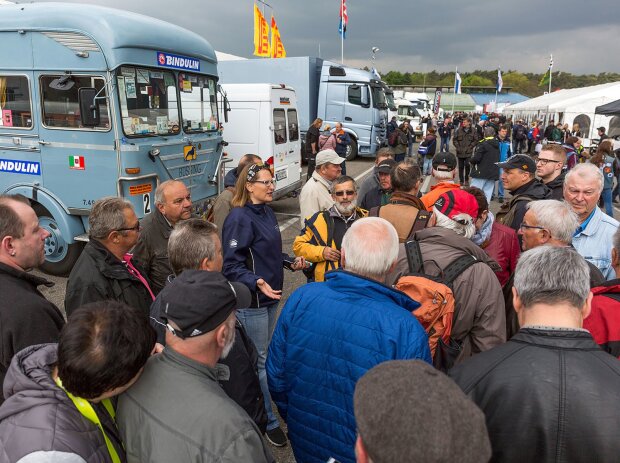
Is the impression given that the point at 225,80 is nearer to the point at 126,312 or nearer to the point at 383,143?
the point at 383,143

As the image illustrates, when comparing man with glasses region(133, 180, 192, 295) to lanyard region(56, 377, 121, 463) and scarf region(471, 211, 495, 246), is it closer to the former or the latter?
lanyard region(56, 377, 121, 463)

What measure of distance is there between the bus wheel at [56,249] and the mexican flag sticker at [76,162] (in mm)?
890

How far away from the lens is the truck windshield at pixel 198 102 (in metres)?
6.82

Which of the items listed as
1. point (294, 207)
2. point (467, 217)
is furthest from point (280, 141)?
point (467, 217)

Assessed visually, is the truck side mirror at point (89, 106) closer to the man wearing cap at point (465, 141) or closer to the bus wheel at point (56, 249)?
the bus wheel at point (56, 249)

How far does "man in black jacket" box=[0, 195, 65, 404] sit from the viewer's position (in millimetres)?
1897

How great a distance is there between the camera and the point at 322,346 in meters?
1.92

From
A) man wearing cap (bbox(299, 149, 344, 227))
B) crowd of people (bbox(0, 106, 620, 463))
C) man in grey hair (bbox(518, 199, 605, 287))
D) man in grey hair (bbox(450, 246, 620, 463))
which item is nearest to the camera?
crowd of people (bbox(0, 106, 620, 463))

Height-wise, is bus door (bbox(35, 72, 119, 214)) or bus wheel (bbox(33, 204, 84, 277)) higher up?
bus door (bbox(35, 72, 119, 214))

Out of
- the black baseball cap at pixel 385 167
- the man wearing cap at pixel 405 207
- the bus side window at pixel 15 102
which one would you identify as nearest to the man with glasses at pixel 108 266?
the man wearing cap at pixel 405 207

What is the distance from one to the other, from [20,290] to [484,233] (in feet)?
9.20

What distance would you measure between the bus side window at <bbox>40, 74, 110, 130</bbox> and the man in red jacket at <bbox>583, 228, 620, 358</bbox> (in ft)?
18.5

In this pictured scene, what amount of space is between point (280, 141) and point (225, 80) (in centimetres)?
815

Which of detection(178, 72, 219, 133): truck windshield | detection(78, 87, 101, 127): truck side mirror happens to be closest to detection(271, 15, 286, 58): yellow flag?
detection(178, 72, 219, 133): truck windshield
